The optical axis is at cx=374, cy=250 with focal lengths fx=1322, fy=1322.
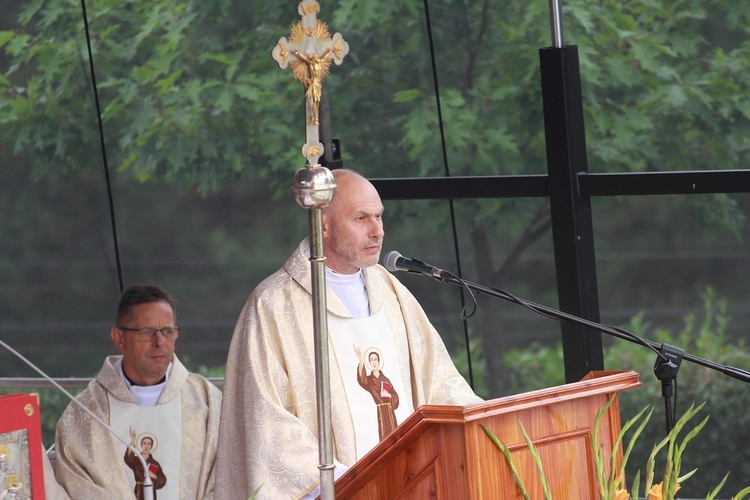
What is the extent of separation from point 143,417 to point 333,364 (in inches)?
54.3

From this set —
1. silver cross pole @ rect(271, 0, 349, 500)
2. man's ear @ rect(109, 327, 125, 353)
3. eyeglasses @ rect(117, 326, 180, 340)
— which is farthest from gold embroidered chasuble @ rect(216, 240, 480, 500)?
man's ear @ rect(109, 327, 125, 353)

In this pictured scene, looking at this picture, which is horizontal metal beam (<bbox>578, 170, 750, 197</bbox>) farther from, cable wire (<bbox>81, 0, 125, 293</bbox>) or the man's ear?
cable wire (<bbox>81, 0, 125, 293</bbox>)

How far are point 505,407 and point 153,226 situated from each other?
485cm

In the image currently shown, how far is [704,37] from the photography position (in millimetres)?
9062

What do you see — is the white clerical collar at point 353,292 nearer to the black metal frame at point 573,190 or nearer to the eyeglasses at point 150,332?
the eyeglasses at point 150,332

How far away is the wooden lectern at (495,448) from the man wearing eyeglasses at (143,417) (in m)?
1.99

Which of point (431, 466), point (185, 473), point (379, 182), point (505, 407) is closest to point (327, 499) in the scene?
point (431, 466)

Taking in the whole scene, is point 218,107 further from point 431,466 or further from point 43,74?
point 431,466

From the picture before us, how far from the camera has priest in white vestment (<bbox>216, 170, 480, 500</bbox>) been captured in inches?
157

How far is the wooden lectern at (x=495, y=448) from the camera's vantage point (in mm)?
3119

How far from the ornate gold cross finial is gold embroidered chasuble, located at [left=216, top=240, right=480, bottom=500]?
1.10m

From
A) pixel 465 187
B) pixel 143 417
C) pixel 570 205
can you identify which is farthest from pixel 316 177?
pixel 465 187

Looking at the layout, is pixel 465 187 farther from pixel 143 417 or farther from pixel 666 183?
pixel 143 417

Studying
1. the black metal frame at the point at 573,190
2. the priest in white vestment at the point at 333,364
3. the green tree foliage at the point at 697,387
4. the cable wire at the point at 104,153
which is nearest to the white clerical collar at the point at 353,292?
the priest in white vestment at the point at 333,364
